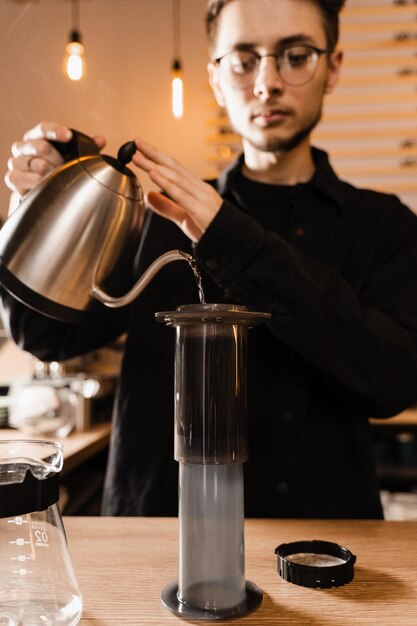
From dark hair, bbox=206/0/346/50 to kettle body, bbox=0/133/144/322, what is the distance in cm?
61

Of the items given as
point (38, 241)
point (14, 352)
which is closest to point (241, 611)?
point (38, 241)

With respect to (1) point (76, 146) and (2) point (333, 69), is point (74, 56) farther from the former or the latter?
(2) point (333, 69)

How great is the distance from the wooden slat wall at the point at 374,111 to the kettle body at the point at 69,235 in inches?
93.9

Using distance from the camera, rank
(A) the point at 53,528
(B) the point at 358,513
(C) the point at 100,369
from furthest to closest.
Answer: (C) the point at 100,369 < (B) the point at 358,513 < (A) the point at 53,528

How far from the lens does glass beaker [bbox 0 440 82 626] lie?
1.79ft

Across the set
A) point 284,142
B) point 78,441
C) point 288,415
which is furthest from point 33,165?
point 78,441

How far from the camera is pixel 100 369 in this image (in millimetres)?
3002

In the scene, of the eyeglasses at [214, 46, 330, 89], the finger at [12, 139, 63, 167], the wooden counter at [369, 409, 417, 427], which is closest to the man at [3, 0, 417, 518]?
the eyeglasses at [214, 46, 330, 89]

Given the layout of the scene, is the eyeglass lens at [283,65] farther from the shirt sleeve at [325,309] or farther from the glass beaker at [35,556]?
the glass beaker at [35,556]

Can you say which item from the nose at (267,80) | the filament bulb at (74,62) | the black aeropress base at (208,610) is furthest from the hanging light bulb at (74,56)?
the black aeropress base at (208,610)

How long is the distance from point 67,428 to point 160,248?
109 cm

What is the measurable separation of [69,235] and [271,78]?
55 centimetres

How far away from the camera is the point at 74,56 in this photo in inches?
37.1

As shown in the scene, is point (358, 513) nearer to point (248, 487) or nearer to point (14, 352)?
point (248, 487)
